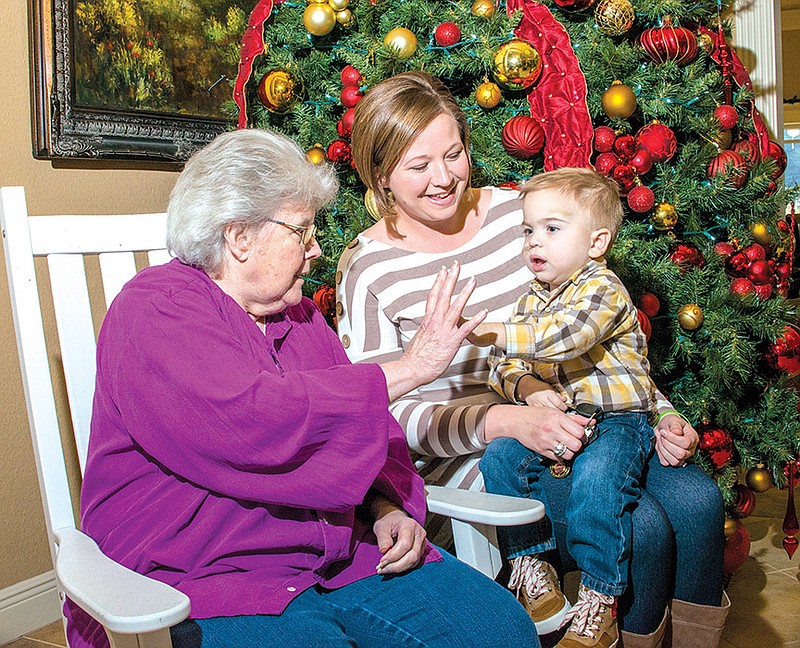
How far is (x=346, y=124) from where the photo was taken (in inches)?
91.6

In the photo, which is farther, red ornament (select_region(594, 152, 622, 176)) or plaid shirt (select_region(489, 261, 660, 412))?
red ornament (select_region(594, 152, 622, 176))

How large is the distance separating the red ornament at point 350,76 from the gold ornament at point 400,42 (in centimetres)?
12

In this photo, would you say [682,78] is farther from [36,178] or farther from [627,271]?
[36,178]

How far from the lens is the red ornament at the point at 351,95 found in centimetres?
235

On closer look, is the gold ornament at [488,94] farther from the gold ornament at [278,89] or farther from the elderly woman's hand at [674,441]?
the elderly woman's hand at [674,441]

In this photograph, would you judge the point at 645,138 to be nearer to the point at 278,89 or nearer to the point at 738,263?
the point at 738,263

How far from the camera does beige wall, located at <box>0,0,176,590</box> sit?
254cm

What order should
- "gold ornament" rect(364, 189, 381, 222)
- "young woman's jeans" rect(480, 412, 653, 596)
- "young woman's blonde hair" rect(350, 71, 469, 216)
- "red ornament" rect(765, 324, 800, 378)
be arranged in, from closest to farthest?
"young woman's jeans" rect(480, 412, 653, 596) → "young woman's blonde hair" rect(350, 71, 469, 216) → "gold ornament" rect(364, 189, 381, 222) → "red ornament" rect(765, 324, 800, 378)

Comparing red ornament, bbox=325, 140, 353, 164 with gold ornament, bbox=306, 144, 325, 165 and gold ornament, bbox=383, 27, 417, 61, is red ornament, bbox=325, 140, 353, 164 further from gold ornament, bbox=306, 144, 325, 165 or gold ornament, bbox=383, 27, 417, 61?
Answer: gold ornament, bbox=383, 27, 417, 61

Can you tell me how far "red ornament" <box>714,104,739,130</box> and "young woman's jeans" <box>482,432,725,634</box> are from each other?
0.99m

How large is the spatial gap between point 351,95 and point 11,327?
1.19 meters

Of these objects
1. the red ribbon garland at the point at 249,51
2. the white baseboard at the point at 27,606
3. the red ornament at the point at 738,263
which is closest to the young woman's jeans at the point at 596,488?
the red ornament at the point at 738,263

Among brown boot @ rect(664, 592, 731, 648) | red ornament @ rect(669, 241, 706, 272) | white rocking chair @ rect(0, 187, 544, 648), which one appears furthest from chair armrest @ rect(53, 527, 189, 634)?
red ornament @ rect(669, 241, 706, 272)

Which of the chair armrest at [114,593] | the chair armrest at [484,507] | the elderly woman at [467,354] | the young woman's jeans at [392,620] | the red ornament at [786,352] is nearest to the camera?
the chair armrest at [114,593]
